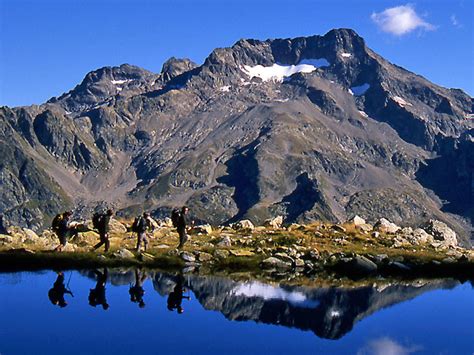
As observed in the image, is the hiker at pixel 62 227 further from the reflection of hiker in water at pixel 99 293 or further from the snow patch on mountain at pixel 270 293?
the snow patch on mountain at pixel 270 293

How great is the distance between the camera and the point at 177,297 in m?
29.5

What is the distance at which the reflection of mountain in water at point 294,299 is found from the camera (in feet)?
84.3

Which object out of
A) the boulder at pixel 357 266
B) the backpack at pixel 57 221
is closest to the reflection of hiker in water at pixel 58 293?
the backpack at pixel 57 221

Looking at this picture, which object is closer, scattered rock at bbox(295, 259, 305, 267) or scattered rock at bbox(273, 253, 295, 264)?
scattered rock at bbox(295, 259, 305, 267)

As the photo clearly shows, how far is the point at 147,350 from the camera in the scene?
813 inches

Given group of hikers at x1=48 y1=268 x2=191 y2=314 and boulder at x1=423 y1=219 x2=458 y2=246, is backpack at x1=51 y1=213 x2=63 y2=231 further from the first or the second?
boulder at x1=423 y1=219 x2=458 y2=246

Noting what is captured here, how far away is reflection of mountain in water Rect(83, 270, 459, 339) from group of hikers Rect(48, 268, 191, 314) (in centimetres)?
45

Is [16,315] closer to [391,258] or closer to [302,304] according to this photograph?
[302,304]

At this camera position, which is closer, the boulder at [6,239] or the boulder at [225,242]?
the boulder at [225,242]

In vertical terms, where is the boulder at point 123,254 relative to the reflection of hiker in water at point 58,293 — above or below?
above

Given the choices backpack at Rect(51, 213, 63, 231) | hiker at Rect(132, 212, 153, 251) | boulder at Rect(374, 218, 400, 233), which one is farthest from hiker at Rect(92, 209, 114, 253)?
boulder at Rect(374, 218, 400, 233)

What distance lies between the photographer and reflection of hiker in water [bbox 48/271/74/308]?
27453 mm

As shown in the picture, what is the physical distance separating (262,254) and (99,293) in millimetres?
15478

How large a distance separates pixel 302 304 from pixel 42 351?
12680mm
